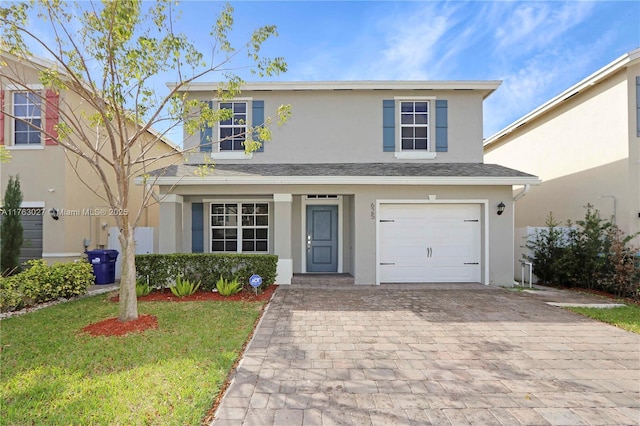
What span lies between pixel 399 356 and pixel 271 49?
562 centimetres

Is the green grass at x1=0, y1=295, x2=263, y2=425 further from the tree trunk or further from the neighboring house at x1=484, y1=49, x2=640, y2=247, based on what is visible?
the neighboring house at x1=484, y1=49, x2=640, y2=247

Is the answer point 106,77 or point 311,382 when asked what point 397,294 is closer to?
point 311,382

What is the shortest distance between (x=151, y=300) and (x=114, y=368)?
147 inches

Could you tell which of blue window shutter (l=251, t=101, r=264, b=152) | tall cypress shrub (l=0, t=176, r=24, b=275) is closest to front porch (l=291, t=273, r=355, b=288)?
blue window shutter (l=251, t=101, r=264, b=152)

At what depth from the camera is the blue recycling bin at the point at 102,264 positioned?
932cm

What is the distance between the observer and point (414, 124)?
10.0m

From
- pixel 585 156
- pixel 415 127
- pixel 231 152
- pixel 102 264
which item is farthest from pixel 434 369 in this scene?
pixel 585 156

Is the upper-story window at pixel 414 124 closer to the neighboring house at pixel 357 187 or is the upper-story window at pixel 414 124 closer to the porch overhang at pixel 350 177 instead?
the neighboring house at pixel 357 187

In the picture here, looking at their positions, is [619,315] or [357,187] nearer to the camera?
[619,315]

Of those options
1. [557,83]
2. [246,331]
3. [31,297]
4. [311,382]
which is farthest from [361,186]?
[557,83]

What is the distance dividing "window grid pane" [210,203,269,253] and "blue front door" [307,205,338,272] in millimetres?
1454

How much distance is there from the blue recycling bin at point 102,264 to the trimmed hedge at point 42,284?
153 centimetres

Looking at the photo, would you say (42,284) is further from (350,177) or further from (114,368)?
(350,177)

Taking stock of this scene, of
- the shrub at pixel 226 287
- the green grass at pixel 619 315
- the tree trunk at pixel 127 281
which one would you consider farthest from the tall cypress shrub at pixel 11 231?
the green grass at pixel 619 315
